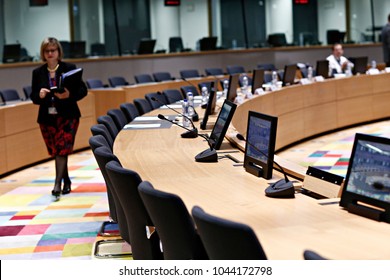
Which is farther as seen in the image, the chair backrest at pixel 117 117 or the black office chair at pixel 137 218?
the chair backrest at pixel 117 117

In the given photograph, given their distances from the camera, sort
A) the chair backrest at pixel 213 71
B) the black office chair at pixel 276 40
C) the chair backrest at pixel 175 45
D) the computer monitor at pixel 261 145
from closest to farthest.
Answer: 1. the computer monitor at pixel 261 145
2. the chair backrest at pixel 213 71
3. the chair backrest at pixel 175 45
4. the black office chair at pixel 276 40

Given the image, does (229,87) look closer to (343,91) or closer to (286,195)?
(343,91)

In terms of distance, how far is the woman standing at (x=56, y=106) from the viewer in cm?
740

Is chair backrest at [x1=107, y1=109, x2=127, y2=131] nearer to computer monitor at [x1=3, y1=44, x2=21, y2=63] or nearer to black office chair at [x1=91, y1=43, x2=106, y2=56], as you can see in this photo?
computer monitor at [x1=3, y1=44, x2=21, y2=63]

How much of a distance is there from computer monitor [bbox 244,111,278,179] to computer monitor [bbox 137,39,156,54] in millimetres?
11748

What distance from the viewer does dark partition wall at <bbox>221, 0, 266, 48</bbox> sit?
19.4 m

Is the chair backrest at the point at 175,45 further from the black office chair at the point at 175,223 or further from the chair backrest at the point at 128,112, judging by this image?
the black office chair at the point at 175,223

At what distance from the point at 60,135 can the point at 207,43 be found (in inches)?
407

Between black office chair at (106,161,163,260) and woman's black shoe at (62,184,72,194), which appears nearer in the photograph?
black office chair at (106,161,163,260)

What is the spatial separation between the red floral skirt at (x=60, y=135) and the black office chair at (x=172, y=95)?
99.7 inches

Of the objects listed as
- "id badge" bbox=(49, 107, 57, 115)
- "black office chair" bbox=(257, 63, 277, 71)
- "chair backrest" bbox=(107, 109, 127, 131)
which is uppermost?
"black office chair" bbox=(257, 63, 277, 71)

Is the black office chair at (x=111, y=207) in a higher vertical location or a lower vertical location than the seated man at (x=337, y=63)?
lower

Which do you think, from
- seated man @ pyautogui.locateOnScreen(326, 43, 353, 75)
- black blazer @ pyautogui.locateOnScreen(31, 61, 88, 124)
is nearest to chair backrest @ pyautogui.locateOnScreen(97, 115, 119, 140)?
black blazer @ pyautogui.locateOnScreen(31, 61, 88, 124)

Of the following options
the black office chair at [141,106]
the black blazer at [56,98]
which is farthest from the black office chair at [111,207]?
the black office chair at [141,106]
